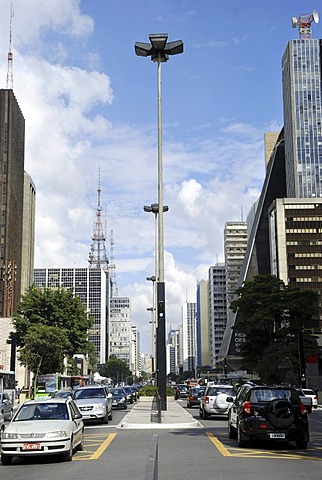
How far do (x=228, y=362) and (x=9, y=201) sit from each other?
203 feet

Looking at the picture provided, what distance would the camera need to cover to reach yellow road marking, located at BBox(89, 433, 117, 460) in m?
15.7

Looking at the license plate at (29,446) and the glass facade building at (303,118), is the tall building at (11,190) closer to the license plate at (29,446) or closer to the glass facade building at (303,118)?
the glass facade building at (303,118)

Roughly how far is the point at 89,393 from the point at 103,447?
11.5 m

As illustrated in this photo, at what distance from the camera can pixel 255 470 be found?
506 inches

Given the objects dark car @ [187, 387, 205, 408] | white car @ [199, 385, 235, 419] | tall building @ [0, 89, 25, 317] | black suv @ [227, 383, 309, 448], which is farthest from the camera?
tall building @ [0, 89, 25, 317]

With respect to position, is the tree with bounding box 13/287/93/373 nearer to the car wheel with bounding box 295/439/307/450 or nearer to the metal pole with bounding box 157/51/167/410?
the metal pole with bounding box 157/51/167/410

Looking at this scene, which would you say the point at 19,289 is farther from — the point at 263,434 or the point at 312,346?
the point at 263,434

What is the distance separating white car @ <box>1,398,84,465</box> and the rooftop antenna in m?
135

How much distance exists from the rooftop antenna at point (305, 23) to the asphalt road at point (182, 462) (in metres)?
131

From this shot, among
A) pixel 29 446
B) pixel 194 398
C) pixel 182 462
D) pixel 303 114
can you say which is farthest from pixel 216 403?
pixel 303 114

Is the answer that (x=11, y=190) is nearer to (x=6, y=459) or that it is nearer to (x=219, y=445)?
(x=219, y=445)

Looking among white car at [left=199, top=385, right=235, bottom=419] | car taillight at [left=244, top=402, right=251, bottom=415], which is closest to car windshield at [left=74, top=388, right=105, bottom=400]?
white car at [left=199, top=385, right=235, bottom=419]

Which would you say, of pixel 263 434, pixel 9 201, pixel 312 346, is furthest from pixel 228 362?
pixel 263 434

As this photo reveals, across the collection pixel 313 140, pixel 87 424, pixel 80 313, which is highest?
pixel 313 140
